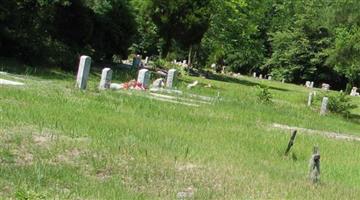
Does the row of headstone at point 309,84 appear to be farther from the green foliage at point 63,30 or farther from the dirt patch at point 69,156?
the dirt patch at point 69,156

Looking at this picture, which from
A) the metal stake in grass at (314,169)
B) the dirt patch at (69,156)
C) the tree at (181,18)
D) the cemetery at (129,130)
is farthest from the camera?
the tree at (181,18)

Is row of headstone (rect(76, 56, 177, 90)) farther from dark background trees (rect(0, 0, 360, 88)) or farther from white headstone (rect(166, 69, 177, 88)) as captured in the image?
dark background trees (rect(0, 0, 360, 88))

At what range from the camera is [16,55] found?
2888cm

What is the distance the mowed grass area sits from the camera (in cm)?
915

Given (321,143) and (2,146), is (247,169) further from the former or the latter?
(321,143)

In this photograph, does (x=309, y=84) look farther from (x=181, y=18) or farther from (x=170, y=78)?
(x=170, y=78)

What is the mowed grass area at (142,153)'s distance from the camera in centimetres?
915

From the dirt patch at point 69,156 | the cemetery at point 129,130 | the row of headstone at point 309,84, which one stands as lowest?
the dirt patch at point 69,156

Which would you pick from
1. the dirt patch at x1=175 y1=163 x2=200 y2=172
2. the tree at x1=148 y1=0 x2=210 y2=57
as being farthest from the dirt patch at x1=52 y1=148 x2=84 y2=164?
the tree at x1=148 y1=0 x2=210 y2=57

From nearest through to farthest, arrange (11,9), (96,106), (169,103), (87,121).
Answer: (87,121)
(96,106)
(169,103)
(11,9)

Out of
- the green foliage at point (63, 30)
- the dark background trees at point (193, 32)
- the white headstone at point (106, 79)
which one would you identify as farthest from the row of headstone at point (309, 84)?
the white headstone at point (106, 79)

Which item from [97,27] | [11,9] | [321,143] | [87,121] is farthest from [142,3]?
[87,121]

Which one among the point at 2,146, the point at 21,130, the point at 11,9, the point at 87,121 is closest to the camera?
the point at 2,146

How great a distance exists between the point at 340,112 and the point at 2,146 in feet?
78.8
